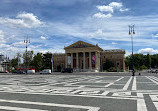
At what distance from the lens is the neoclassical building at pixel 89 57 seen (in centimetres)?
7875

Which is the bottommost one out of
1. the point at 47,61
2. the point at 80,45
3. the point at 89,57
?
the point at 47,61

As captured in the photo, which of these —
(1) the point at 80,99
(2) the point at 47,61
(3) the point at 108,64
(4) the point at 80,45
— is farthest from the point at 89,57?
(1) the point at 80,99

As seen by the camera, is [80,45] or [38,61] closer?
[80,45]

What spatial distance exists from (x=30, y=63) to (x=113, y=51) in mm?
46654

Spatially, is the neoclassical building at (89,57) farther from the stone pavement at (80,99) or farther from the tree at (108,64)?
the stone pavement at (80,99)

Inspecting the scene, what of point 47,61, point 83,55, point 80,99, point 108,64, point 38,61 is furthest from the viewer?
point 47,61

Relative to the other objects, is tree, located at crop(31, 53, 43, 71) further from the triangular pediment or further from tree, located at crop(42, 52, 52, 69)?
the triangular pediment

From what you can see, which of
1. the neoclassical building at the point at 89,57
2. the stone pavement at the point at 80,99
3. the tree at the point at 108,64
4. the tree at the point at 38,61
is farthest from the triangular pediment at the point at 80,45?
the stone pavement at the point at 80,99

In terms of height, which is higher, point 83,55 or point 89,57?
point 83,55

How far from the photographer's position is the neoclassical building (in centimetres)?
7875

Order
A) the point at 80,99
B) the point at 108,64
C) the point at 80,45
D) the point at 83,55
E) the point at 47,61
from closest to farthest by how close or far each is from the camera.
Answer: the point at 80,99 → the point at 83,55 → the point at 80,45 → the point at 108,64 → the point at 47,61

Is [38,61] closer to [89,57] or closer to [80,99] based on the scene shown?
[89,57]

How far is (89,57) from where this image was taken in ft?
261

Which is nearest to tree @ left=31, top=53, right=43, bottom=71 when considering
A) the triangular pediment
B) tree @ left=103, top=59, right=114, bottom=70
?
the triangular pediment
